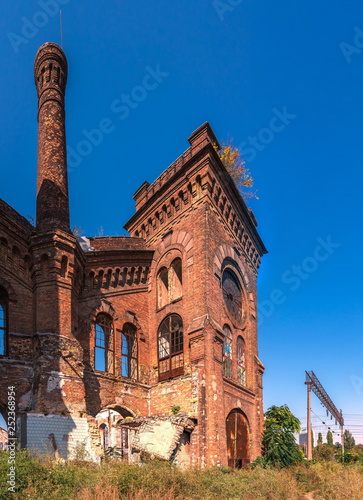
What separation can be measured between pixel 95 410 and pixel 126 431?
1.43 metres

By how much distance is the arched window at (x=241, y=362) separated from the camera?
20456 millimetres

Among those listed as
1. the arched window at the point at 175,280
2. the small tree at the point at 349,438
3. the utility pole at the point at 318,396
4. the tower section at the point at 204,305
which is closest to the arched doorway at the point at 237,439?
the tower section at the point at 204,305

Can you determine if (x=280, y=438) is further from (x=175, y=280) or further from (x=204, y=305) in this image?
(x=175, y=280)

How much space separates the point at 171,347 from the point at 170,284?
277cm

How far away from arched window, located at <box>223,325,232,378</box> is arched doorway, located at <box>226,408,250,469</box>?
5.26 ft

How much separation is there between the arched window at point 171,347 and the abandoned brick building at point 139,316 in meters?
0.06

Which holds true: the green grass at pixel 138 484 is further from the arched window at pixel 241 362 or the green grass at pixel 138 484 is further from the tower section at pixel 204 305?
the arched window at pixel 241 362

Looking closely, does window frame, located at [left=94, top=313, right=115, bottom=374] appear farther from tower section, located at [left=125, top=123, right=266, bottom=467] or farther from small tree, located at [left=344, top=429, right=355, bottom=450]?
small tree, located at [left=344, top=429, right=355, bottom=450]

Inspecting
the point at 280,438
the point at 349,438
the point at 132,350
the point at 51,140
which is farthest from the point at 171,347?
the point at 349,438

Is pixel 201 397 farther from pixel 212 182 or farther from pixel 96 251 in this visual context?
pixel 212 182

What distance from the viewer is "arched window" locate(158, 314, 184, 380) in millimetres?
18281

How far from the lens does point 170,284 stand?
1998cm

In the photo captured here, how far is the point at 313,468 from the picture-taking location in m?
18.5

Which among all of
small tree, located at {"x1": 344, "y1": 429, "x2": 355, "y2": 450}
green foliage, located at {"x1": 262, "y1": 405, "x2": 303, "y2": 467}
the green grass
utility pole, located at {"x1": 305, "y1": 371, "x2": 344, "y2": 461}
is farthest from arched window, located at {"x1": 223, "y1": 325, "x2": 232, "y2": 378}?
small tree, located at {"x1": 344, "y1": 429, "x2": 355, "y2": 450}
